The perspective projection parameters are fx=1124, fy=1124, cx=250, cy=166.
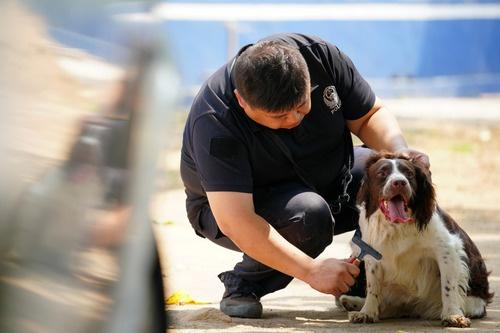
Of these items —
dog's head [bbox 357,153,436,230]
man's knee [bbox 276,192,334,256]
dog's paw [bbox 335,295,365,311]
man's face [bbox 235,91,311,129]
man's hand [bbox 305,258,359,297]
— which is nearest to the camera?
man's hand [bbox 305,258,359,297]

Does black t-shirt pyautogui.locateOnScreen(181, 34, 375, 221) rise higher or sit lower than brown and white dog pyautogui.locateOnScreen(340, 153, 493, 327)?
higher

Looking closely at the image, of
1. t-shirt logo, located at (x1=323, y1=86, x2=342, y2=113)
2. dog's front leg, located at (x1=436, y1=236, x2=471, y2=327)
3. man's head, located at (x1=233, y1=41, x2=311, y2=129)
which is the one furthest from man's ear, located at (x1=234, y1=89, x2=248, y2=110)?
dog's front leg, located at (x1=436, y1=236, x2=471, y2=327)

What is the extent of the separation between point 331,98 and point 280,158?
38 centimetres

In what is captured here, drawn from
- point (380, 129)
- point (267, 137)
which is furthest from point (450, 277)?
point (267, 137)

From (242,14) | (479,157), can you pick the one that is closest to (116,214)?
(479,157)

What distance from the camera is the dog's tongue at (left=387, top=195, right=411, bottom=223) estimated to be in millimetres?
5121

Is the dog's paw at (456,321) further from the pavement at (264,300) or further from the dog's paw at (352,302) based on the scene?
the dog's paw at (352,302)

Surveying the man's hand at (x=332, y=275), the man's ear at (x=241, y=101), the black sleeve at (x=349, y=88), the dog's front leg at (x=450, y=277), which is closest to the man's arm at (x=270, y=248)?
the man's hand at (x=332, y=275)

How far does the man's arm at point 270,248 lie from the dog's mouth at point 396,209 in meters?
0.51

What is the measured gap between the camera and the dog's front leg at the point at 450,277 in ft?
17.0

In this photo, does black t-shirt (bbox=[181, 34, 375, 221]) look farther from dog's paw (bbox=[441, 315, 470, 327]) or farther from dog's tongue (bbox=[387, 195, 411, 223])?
dog's paw (bbox=[441, 315, 470, 327])

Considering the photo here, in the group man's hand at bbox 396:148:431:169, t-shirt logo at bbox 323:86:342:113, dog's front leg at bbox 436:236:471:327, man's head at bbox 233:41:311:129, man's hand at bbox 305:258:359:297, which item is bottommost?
dog's front leg at bbox 436:236:471:327

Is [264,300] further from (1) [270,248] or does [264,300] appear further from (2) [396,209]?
(1) [270,248]

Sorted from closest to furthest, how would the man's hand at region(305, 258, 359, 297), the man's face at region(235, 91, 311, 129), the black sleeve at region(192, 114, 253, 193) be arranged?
1. the man's hand at region(305, 258, 359, 297)
2. the man's face at region(235, 91, 311, 129)
3. the black sleeve at region(192, 114, 253, 193)
